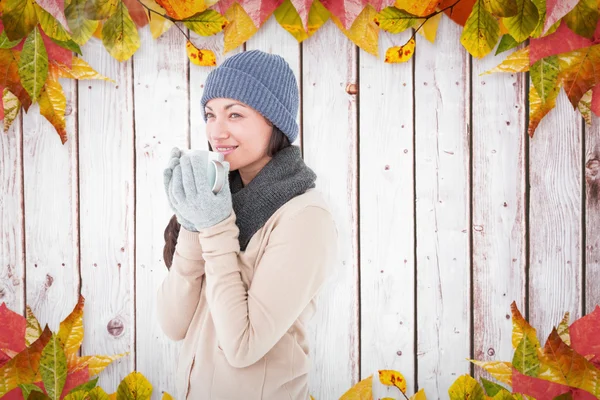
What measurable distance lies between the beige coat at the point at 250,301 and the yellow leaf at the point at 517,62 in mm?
809

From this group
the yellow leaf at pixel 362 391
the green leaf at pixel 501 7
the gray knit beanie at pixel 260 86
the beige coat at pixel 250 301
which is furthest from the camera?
the yellow leaf at pixel 362 391

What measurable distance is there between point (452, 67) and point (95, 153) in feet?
3.55

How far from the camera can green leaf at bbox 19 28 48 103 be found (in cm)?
143

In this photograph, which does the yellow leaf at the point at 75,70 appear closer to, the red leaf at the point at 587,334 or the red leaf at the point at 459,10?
the red leaf at the point at 459,10

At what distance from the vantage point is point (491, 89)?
4.67 feet

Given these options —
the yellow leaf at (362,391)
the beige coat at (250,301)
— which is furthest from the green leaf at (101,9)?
the yellow leaf at (362,391)

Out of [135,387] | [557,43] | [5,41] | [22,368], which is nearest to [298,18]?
[557,43]

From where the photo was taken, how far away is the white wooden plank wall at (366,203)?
1426 mm

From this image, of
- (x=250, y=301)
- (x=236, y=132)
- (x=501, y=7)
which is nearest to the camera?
(x=250, y=301)

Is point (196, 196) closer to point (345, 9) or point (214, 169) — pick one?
point (214, 169)

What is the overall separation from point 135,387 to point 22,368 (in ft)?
1.08

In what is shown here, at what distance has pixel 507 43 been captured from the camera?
139 cm

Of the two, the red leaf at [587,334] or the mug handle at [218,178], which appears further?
the red leaf at [587,334]

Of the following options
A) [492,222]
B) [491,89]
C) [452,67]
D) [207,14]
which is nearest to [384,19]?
[452,67]
